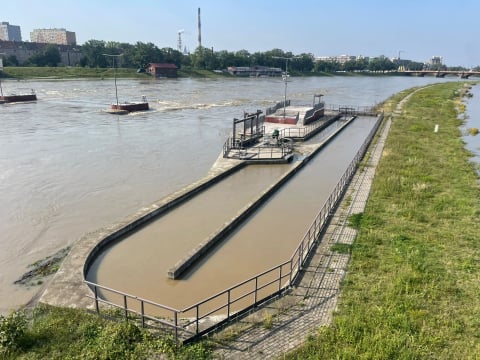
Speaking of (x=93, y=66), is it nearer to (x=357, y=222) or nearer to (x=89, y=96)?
(x=89, y=96)

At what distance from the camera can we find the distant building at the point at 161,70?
123 m

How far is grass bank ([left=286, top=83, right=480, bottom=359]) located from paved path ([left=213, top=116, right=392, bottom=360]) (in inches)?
12.2

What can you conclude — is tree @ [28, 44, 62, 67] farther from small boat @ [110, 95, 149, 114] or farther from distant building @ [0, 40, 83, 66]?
small boat @ [110, 95, 149, 114]

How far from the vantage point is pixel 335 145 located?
32.8 metres

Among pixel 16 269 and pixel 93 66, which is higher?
pixel 93 66

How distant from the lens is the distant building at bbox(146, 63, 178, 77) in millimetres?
122688

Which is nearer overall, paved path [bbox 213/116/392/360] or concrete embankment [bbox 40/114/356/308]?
paved path [bbox 213/116/392/360]

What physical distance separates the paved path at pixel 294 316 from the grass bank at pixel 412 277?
311 mm

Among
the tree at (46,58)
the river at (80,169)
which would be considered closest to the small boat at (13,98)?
the river at (80,169)

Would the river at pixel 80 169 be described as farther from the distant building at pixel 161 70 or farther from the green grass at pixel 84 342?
the distant building at pixel 161 70

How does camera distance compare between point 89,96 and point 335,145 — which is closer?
point 335,145

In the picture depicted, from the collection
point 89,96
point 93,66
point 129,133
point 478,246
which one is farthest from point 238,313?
point 93,66

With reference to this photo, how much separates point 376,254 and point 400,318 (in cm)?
359

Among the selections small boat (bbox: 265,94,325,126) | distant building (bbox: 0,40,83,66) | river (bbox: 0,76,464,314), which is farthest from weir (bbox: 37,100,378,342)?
distant building (bbox: 0,40,83,66)
